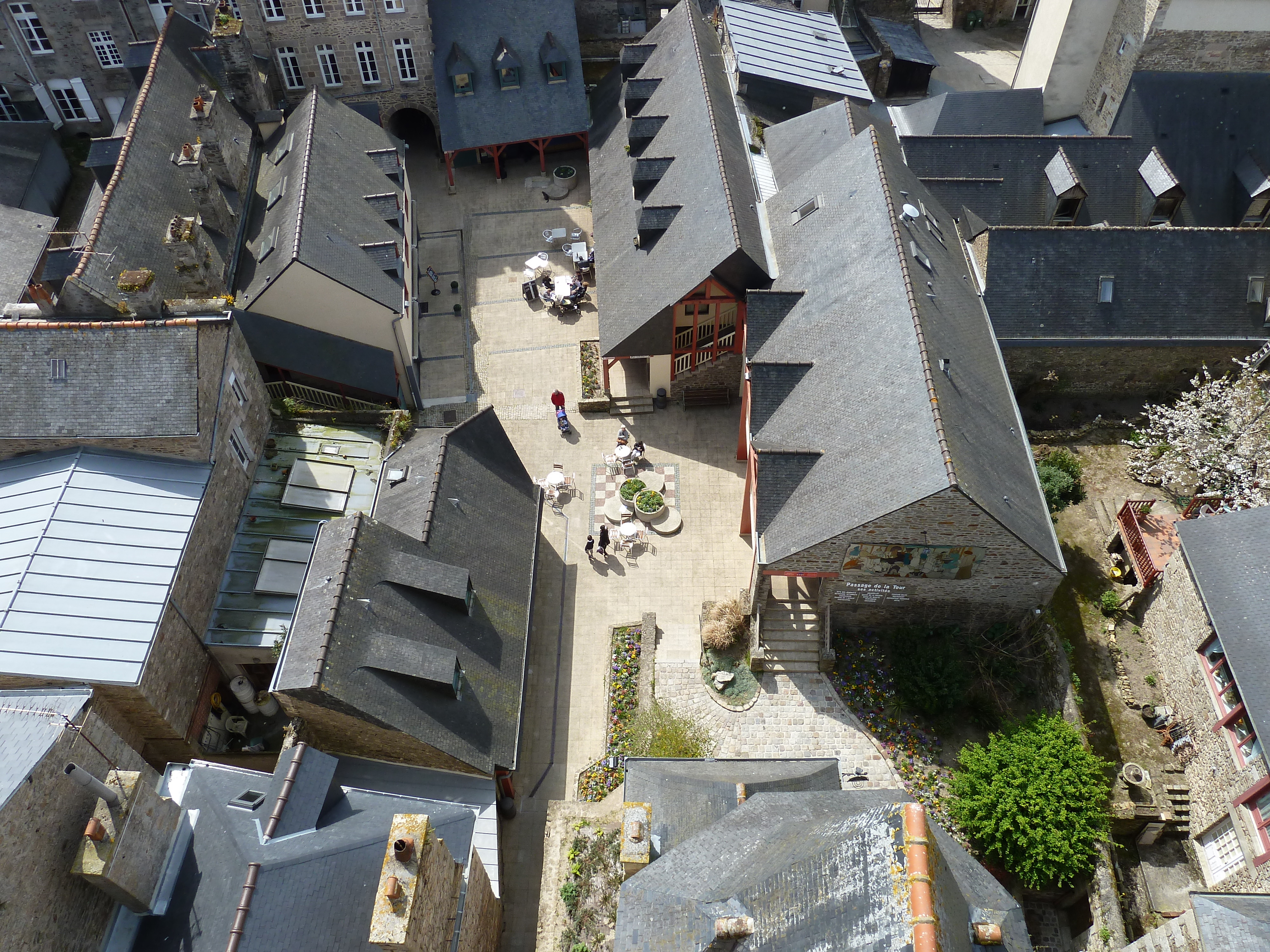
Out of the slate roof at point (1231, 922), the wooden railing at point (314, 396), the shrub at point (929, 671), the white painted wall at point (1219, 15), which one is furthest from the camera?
the white painted wall at point (1219, 15)

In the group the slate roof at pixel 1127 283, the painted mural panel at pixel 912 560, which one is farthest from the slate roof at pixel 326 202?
the slate roof at pixel 1127 283

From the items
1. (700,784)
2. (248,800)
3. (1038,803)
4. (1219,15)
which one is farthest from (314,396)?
(1219,15)

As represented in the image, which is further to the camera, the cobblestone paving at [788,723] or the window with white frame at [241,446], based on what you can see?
the window with white frame at [241,446]

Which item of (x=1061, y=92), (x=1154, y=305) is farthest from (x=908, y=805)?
(x=1061, y=92)

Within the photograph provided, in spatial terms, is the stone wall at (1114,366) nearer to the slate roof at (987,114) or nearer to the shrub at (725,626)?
the slate roof at (987,114)

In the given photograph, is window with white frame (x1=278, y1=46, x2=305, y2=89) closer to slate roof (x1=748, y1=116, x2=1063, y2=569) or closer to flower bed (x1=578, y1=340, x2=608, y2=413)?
flower bed (x1=578, y1=340, x2=608, y2=413)

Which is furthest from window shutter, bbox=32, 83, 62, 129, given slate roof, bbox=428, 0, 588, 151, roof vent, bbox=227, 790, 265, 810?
roof vent, bbox=227, 790, 265, 810
